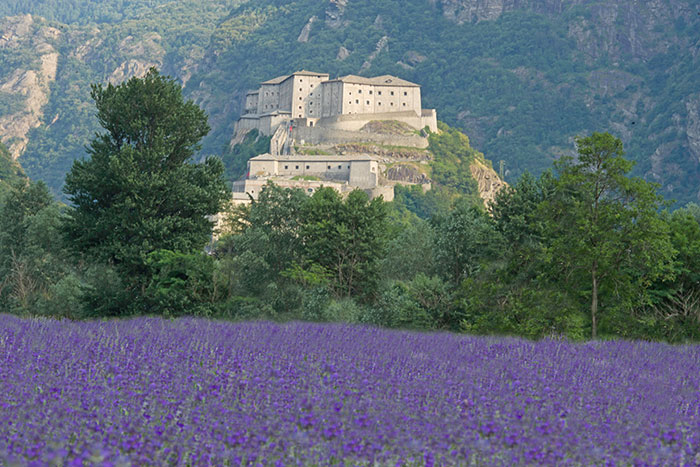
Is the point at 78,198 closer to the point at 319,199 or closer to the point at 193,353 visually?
the point at 319,199

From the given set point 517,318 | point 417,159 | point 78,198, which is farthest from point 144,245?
point 417,159

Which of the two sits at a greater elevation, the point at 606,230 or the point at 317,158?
the point at 317,158

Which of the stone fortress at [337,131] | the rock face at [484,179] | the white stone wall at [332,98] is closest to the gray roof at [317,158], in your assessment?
the stone fortress at [337,131]

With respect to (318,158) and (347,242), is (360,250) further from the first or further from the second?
(318,158)

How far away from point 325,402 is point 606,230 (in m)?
15.6

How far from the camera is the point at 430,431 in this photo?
25.2 ft

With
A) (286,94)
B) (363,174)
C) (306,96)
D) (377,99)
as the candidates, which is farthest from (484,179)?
(363,174)

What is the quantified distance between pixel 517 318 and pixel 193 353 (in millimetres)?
14974

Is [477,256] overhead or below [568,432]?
overhead

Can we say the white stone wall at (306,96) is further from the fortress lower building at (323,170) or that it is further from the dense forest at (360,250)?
the dense forest at (360,250)

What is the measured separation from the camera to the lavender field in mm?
7117

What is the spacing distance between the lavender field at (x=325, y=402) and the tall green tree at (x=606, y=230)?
9.94 metres

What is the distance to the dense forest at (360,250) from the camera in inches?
886

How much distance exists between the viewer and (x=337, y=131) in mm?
172250
